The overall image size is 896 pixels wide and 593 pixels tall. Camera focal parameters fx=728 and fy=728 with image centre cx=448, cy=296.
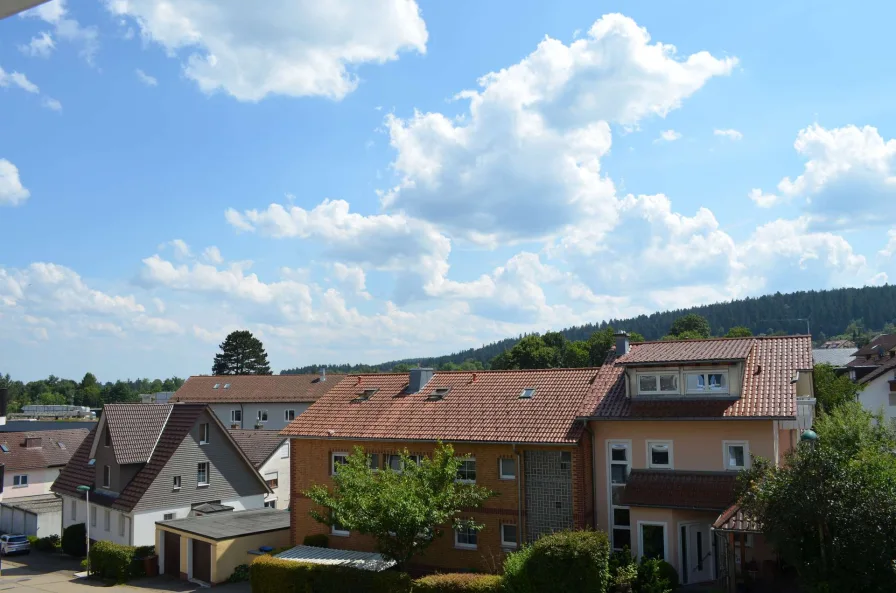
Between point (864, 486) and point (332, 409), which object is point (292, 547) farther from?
point (864, 486)

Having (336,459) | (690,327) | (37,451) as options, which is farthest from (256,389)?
(690,327)

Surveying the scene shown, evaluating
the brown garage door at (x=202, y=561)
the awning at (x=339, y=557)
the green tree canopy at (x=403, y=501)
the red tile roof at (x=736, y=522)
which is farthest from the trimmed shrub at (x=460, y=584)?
the brown garage door at (x=202, y=561)

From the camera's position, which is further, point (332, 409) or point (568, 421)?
point (332, 409)

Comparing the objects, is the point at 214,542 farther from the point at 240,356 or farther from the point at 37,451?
the point at 240,356

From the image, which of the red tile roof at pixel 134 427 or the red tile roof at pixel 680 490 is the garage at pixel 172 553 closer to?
the red tile roof at pixel 134 427

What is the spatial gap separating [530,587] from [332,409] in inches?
564

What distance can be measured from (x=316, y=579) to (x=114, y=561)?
13.5m

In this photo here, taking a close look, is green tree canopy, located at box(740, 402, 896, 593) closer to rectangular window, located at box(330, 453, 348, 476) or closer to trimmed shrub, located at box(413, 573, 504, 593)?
trimmed shrub, located at box(413, 573, 504, 593)

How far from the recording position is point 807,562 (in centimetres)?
1925

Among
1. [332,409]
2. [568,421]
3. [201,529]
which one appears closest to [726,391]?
[568,421]

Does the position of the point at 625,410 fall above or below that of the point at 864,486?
above

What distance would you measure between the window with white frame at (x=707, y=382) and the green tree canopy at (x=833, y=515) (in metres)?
5.31

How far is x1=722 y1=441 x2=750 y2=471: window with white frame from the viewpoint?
2427 centimetres

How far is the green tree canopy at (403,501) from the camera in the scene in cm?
2456
